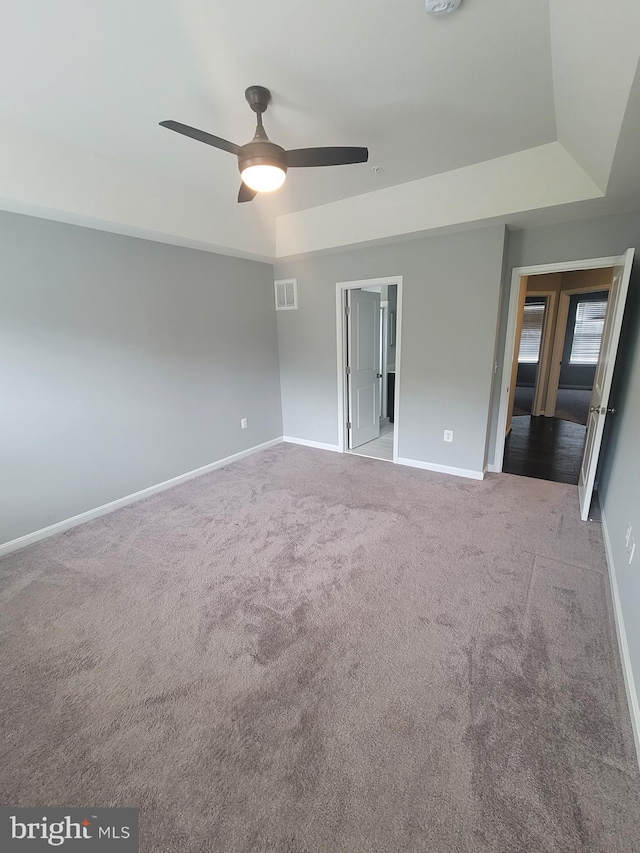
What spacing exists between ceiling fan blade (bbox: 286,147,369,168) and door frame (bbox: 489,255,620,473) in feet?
7.43

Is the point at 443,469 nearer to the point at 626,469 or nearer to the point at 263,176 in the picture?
the point at 626,469

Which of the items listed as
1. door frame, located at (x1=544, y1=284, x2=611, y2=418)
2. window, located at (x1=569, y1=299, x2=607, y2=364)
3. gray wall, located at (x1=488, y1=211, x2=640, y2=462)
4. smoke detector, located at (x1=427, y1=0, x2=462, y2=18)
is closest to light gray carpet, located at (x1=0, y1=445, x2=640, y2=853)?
gray wall, located at (x1=488, y1=211, x2=640, y2=462)

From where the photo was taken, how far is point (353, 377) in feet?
15.0

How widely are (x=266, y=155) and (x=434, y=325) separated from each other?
2.30 m

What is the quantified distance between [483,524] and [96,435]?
11.0ft

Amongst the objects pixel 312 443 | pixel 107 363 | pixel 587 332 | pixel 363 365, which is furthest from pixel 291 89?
pixel 587 332

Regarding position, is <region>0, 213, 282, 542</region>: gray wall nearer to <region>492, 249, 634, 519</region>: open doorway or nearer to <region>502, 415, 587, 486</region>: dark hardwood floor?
<region>492, 249, 634, 519</region>: open doorway

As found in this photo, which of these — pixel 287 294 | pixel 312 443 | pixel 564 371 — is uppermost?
pixel 287 294

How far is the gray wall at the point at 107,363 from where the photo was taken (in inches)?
102

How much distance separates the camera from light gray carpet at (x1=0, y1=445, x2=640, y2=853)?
116 centimetres

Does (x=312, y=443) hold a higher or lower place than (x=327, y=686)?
higher

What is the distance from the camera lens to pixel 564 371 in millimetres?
8906

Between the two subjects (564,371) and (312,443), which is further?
(564,371)

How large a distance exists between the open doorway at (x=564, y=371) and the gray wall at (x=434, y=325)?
0.46 metres
